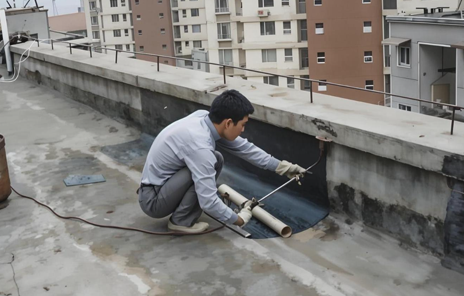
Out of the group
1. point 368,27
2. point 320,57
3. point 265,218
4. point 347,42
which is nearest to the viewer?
point 265,218

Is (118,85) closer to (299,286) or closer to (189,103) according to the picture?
(189,103)

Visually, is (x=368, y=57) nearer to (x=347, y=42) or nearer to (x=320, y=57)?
(x=347, y=42)

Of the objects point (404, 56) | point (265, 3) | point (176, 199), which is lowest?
point (404, 56)

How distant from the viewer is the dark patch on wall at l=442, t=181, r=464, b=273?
14.4ft

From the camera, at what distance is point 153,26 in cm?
5900

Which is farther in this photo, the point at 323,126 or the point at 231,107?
the point at 323,126

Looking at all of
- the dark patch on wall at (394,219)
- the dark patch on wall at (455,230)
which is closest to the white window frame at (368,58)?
the dark patch on wall at (394,219)

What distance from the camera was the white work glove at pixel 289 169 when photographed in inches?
215

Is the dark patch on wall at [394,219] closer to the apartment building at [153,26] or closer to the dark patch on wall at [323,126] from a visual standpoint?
the dark patch on wall at [323,126]

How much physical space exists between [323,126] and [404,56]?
21698 mm

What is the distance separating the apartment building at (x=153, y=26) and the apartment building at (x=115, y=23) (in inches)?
134

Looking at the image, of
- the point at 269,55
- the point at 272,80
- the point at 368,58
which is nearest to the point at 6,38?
the point at 368,58

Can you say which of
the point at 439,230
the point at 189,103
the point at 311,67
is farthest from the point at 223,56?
the point at 439,230

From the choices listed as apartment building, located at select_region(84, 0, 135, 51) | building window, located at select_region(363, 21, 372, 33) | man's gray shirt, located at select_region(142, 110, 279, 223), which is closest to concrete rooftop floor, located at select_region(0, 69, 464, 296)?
man's gray shirt, located at select_region(142, 110, 279, 223)
